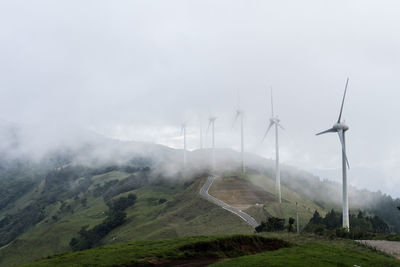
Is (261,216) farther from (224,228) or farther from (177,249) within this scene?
(177,249)

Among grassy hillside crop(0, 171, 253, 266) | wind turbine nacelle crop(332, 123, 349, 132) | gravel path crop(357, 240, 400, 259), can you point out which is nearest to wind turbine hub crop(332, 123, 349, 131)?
wind turbine nacelle crop(332, 123, 349, 132)

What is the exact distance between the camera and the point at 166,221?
140 meters

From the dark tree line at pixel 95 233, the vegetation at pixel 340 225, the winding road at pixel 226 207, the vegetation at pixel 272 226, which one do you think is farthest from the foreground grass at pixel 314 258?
the dark tree line at pixel 95 233

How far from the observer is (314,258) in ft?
141

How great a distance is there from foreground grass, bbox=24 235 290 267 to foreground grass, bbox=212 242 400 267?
646 cm

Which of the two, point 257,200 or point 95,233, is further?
point 95,233

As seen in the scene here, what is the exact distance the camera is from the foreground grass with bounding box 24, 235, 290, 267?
43000 millimetres

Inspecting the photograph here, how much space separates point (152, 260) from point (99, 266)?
719 centimetres

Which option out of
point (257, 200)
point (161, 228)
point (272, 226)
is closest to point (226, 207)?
point (257, 200)

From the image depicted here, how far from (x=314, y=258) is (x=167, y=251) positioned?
2058cm

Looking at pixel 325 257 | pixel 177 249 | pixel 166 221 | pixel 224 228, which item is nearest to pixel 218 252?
pixel 177 249

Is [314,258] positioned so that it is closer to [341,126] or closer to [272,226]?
[272,226]

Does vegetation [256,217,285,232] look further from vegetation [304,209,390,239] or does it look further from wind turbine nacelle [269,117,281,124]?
wind turbine nacelle [269,117,281,124]

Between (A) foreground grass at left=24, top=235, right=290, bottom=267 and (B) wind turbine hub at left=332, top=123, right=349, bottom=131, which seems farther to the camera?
(B) wind turbine hub at left=332, top=123, right=349, bottom=131
